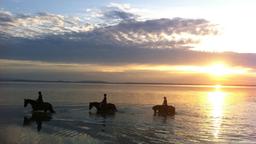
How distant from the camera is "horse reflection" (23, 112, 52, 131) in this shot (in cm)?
3207

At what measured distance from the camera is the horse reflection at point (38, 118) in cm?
3207

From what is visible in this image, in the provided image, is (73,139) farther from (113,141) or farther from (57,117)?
(57,117)

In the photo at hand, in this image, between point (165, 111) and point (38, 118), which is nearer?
point (38, 118)

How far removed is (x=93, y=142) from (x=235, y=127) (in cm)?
1506

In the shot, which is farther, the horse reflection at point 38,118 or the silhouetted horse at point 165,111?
the silhouetted horse at point 165,111

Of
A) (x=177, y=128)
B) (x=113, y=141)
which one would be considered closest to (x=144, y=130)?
(x=177, y=128)

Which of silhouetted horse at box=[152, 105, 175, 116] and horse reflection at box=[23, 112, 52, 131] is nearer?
horse reflection at box=[23, 112, 52, 131]

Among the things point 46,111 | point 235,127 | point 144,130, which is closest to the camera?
point 144,130

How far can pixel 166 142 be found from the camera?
24953 millimetres

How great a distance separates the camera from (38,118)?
36.5 meters

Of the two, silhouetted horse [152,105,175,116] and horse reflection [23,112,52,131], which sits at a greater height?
silhouetted horse [152,105,175,116]

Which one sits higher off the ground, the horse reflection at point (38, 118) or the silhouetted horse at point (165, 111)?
the silhouetted horse at point (165, 111)

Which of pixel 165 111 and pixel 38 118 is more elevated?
pixel 165 111

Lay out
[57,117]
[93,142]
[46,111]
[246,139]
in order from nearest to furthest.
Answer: [93,142], [246,139], [57,117], [46,111]
